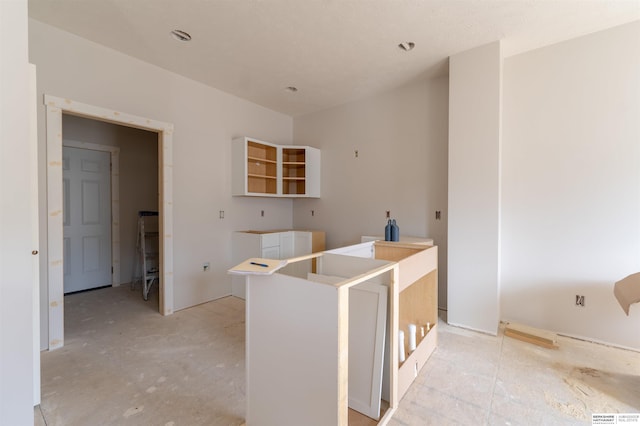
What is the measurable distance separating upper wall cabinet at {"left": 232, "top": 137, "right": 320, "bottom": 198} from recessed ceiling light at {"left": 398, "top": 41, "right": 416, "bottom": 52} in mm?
2039

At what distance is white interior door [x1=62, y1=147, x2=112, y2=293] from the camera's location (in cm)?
394

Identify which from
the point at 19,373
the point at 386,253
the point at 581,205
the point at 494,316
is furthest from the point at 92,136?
the point at 581,205

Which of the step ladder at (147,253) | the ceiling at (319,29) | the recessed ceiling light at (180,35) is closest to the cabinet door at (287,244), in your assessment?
the step ladder at (147,253)

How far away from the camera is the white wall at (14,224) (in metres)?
1.18

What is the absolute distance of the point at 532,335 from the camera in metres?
2.57

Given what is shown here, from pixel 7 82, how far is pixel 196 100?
251 centimetres

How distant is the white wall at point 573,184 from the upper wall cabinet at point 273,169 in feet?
8.72

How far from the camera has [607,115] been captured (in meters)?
2.49

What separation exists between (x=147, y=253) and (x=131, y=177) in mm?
1369

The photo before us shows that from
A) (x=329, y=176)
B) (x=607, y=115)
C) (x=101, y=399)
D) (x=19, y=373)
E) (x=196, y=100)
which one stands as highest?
(x=196, y=100)

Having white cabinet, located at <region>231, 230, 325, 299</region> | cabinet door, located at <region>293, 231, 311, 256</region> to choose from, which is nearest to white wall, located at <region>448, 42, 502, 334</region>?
white cabinet, located at <region>231, 230, 325, 299</region>

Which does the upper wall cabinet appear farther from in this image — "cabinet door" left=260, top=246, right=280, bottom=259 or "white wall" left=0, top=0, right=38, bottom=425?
"white wall" left=0, top=0, right=38, bottom=425

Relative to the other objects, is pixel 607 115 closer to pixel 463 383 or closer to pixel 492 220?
pixel 492 220

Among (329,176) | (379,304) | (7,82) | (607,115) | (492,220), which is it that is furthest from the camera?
(329,176)
